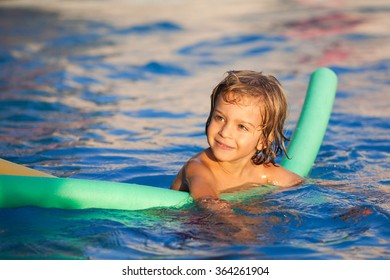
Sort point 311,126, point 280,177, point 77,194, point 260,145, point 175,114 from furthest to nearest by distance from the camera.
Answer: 1. point 175,114
2. point 311,126
3. point 280,177
4. point 260,145
5. point 77,194

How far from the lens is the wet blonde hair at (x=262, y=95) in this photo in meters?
4.62

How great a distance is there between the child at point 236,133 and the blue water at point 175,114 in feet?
0.73

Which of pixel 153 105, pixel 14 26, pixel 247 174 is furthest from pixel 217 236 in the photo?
pixel 14 26

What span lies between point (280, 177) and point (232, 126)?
72 cm

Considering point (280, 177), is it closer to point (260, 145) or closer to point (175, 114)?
point (260, 145)

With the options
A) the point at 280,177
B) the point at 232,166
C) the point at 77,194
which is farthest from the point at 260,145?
the point at 77,194

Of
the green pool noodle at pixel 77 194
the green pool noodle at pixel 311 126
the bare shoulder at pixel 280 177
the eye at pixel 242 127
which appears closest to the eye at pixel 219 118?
the eye at pixel 242 127

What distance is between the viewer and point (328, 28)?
37.5 feet

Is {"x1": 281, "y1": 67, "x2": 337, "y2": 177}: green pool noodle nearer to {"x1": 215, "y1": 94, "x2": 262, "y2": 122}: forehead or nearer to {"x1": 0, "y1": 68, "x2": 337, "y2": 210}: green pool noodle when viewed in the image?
{"x1": 215, "y1": 94, "x2": 262, "y2": 122}: forehead

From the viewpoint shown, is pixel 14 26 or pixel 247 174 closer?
pixel 247 174

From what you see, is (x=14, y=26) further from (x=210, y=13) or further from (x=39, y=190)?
(x=39, y=190)

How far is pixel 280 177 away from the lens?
5164mm
